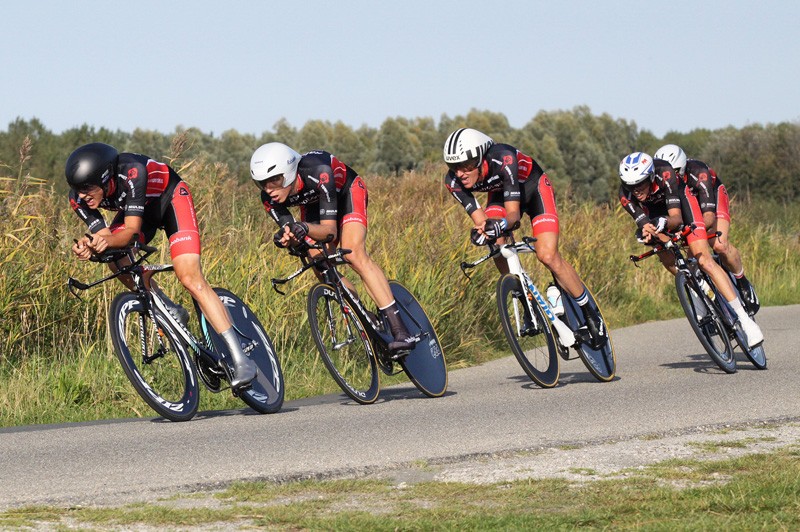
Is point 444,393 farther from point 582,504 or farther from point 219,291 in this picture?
point 582,504

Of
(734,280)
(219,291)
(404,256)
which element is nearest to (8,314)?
(219,291)

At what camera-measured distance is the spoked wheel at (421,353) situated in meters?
9.28

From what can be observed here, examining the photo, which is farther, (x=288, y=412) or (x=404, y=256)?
(x=404, y=256)

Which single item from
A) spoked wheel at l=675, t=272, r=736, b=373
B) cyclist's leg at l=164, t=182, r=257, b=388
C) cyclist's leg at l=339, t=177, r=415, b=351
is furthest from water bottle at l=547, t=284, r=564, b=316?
cyclist's leg at l=164, t=182, r=257, b=388

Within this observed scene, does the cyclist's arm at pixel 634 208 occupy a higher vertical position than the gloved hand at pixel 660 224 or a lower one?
higher

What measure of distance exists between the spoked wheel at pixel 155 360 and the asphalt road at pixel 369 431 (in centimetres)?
16

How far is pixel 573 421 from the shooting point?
26.2ft

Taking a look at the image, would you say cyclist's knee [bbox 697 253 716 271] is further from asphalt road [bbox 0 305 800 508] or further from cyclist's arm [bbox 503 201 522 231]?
cyclist's arm [bbox 503 201 522 231]

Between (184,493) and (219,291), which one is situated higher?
(219,291)

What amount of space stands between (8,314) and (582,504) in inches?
242

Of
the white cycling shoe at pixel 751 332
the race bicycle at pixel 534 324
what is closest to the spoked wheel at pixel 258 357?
the race bicycle at pixel 534 324

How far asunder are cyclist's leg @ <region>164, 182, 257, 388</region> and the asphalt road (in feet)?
1.24

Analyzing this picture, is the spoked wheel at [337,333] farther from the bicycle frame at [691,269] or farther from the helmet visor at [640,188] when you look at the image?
the helmet visor at [640,188]

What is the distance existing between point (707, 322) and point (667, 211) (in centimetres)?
113
